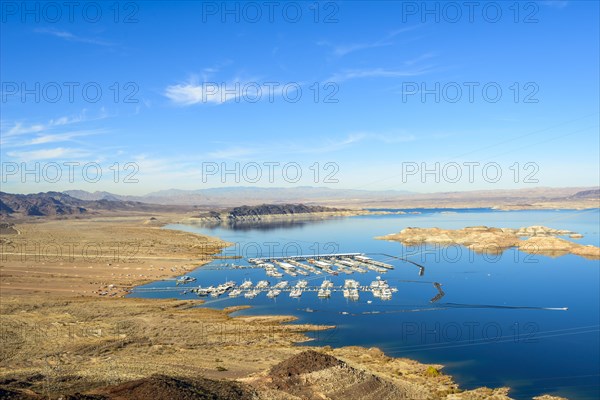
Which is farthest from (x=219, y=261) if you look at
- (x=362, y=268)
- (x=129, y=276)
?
(x=362, y=268)

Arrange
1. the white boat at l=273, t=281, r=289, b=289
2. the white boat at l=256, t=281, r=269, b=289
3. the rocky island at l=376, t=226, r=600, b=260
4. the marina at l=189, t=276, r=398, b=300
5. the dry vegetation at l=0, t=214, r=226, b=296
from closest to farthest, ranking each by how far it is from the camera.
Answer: the marina at l=189, t=276, r=398, b=300 → the dry vegetation at l=0, t=214, r=226, b=296 → the white boat at l=256, t=281, r=269, b=289 → the white boat at l=273, t=281, r=289, b=289 → the rocky island at l=376, t=226, r=600, b=260

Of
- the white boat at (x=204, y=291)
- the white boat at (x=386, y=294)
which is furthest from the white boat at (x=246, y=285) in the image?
the white boat at (x=386, y=294)

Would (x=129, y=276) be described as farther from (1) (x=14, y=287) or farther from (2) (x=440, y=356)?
(2) (x=440, y=356)

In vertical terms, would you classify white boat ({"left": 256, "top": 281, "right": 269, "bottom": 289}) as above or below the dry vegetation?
below

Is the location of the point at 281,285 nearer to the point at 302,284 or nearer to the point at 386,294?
the point at 302,284

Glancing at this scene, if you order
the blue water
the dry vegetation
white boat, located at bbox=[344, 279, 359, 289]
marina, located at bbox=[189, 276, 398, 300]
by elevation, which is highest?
the dry vegetation

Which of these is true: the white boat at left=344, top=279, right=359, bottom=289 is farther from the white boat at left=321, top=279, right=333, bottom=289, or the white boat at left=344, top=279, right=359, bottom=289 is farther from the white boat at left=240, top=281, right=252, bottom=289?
the white boat at left=240, top=281, right=252, bottom=289

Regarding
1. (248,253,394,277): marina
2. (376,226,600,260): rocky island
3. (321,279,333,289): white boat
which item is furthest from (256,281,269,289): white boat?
(376,226,600,260): rocky island
